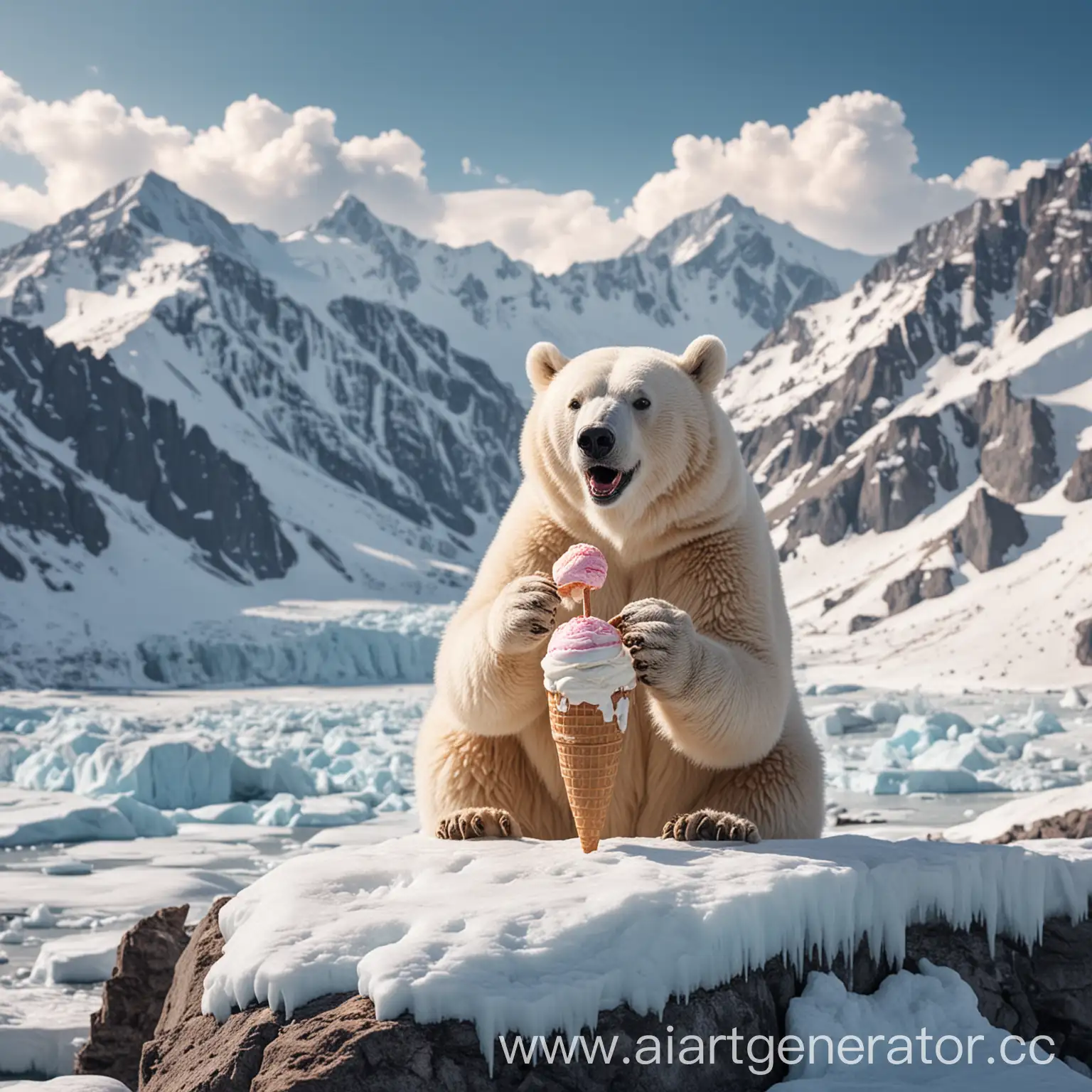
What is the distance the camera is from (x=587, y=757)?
354 centimetres

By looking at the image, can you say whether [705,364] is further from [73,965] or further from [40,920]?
[40,920]

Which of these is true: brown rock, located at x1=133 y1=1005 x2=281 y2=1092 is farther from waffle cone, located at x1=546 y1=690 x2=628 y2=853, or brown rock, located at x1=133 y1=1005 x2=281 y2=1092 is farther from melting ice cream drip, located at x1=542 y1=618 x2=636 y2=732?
melting ice cream drip, located at x1=542 y1=618 x2=636 y2=732

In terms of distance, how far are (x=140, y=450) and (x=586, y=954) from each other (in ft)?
387

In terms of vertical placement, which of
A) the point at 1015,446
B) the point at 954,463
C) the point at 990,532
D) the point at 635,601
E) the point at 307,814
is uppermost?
the point at 1015,446

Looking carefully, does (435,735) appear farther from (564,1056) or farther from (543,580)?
(564,1056)

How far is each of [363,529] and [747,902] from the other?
132942 millimetres

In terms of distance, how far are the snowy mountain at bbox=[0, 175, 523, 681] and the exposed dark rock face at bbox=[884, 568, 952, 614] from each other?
1909 inches

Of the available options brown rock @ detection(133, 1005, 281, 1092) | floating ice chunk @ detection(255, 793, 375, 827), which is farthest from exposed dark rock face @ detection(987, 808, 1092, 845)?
floating ice chunk @ detection(255, 793, 375, 827)

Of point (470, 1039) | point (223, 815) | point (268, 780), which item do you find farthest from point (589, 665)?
point (268, 780)

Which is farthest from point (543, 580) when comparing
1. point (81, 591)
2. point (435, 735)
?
point (81, 591)

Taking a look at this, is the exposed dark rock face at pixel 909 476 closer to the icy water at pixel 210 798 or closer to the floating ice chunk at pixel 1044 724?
the icy water at pixel 210 798

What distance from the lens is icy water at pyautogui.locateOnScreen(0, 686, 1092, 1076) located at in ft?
43.3

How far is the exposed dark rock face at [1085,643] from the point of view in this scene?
209 ft

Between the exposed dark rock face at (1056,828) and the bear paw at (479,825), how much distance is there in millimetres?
8962
